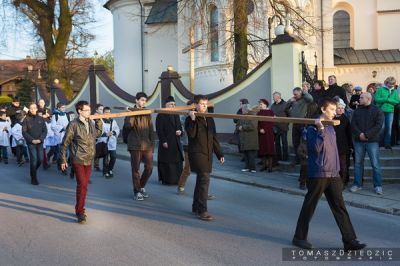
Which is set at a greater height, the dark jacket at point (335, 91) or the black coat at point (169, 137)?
the dark jacket at point (335, 91)

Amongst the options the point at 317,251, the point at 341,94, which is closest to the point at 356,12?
the point at 341,94

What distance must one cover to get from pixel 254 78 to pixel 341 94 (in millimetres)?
3646

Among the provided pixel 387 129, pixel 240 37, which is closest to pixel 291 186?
pixel 387 129

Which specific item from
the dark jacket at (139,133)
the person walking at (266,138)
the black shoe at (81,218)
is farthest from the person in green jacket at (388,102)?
the black shoe at (81,218)

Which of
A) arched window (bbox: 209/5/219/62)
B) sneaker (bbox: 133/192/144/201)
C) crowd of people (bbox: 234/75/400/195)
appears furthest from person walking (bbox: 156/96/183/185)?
arched window (bbox: 209/5/219/62)

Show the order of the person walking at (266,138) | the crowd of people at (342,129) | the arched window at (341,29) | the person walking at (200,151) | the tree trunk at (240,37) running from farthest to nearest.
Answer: the arched window at (341,29), the tree trunk at (240,37), the person walking at (266,138), the crowd of people at (342,129), the person walking at (200,151)

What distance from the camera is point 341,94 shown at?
12570mm

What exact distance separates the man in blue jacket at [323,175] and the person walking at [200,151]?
191 centimetres

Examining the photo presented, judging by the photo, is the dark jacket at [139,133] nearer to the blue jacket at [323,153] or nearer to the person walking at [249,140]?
the person walking at [249,140]

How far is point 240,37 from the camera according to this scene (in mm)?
17469

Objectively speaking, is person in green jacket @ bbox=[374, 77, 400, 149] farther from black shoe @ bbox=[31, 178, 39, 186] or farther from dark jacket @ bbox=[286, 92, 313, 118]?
black shoe @ bbox=[31, 178, 39, 186]

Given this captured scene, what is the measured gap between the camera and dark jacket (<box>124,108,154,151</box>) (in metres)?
9.31

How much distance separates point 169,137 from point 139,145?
1694mm

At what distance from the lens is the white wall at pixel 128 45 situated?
31875mm
